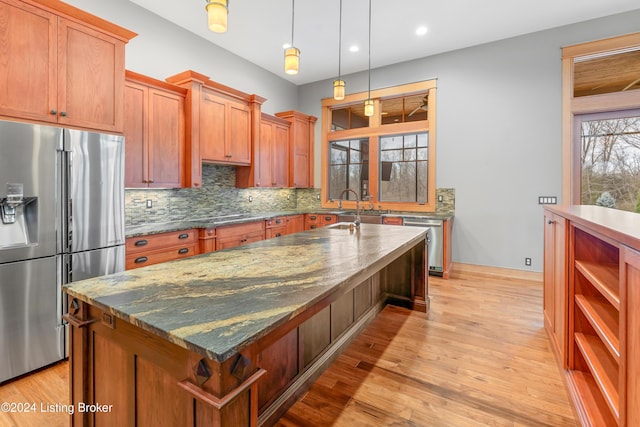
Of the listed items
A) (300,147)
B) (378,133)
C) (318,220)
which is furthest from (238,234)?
(378,133)

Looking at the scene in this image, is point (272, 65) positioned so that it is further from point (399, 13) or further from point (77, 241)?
point (77, 241)

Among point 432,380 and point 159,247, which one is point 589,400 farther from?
point 159,247

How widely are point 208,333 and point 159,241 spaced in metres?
2.66

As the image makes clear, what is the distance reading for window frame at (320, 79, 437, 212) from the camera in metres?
4.99

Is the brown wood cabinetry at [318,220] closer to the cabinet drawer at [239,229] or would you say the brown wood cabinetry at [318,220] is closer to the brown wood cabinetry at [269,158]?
the brown wood cabinetry at [269,158]

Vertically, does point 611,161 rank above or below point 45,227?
above

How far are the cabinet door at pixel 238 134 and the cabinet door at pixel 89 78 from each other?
1.62 meters

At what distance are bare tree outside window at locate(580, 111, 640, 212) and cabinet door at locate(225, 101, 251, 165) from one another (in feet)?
15.1

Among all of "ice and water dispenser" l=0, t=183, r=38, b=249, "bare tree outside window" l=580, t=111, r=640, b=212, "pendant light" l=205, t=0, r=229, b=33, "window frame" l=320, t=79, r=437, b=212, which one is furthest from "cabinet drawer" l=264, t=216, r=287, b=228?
"bare tree outside window" l=580, t=111, r=640, b=212

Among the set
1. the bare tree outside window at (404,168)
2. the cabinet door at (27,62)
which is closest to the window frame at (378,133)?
the bare tree outside window at (404,168)

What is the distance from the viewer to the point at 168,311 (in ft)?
3.48

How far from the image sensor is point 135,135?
3.29 meters

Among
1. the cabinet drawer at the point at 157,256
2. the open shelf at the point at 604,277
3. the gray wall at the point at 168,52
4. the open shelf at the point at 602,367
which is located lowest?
the open shelf at the point at 602,367

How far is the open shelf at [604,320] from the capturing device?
4.38ft
